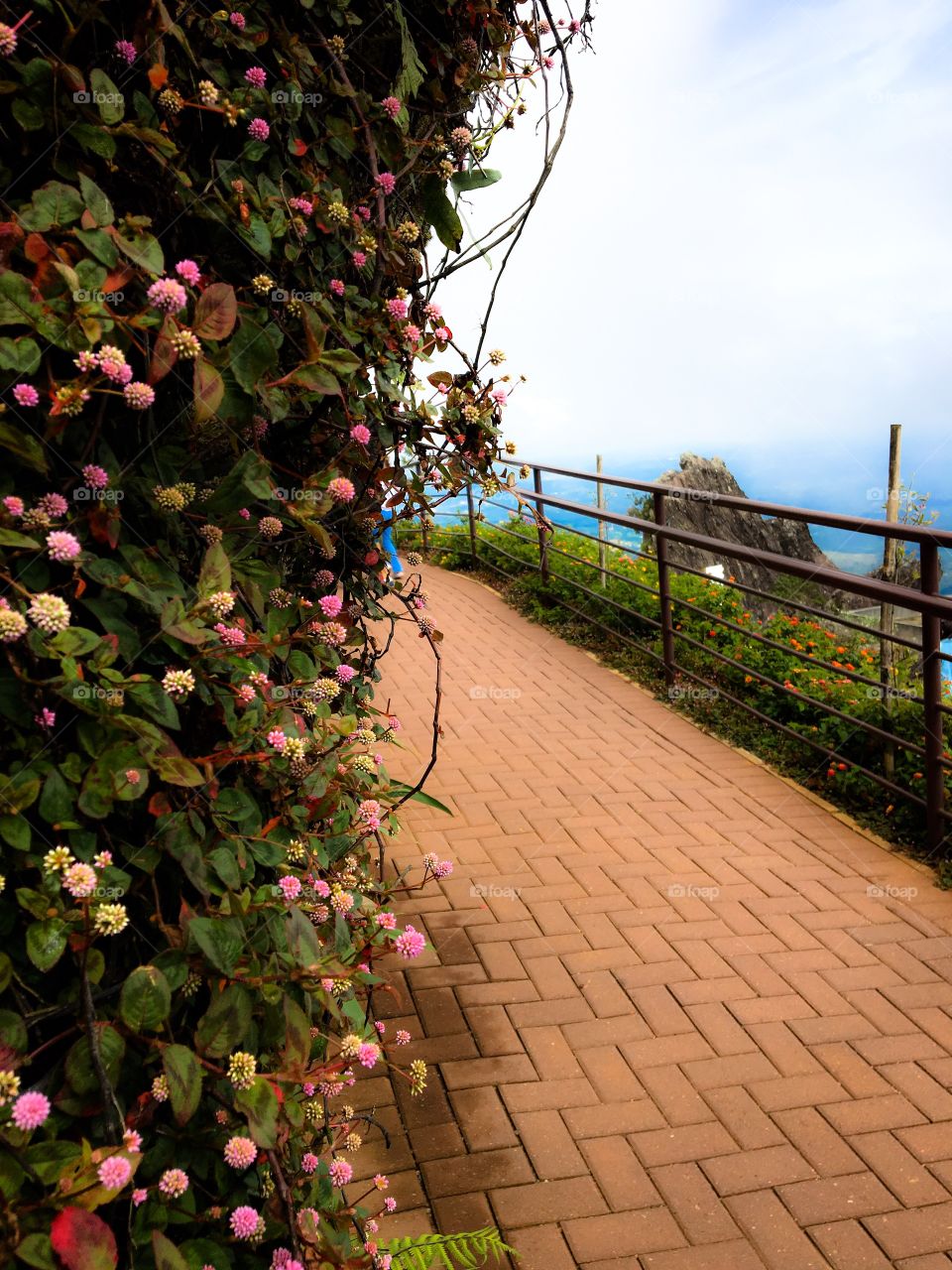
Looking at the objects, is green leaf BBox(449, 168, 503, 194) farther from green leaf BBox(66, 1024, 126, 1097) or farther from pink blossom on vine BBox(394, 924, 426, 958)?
green leaf BBox(66, 1024, 126, 1097)

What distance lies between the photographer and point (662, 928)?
11.8ft

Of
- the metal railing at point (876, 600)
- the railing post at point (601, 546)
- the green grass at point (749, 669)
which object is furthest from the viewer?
the railing post at point (601, 546)

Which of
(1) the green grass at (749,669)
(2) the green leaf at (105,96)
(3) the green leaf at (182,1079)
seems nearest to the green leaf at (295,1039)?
(3) the green leaf at (182,1079)

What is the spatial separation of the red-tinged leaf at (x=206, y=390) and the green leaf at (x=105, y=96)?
33cm

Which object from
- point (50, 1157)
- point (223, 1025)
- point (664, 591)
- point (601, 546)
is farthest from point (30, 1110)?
point (601, 546)

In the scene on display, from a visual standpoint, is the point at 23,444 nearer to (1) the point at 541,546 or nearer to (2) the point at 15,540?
(2) the point at 15,540

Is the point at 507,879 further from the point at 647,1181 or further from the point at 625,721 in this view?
the point at 625,721

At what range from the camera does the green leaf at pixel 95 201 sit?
3.70 ft

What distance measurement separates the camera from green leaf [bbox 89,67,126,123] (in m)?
1.16

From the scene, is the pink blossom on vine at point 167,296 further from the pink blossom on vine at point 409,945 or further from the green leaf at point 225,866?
the pink blossom on vine at point 409,945

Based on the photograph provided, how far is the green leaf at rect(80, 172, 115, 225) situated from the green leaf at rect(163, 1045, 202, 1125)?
0.95 m

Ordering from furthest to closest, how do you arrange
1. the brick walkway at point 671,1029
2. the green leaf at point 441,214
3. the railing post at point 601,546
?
the railing post at point 601,546 → the brick walkway at point 671,1029 → the green leaf at point 441,214

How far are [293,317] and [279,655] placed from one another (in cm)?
53

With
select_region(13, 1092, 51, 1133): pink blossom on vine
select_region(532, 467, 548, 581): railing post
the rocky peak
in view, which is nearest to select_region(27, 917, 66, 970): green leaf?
select_region(13, 1092, 51, 1133): pink blossom on vine
